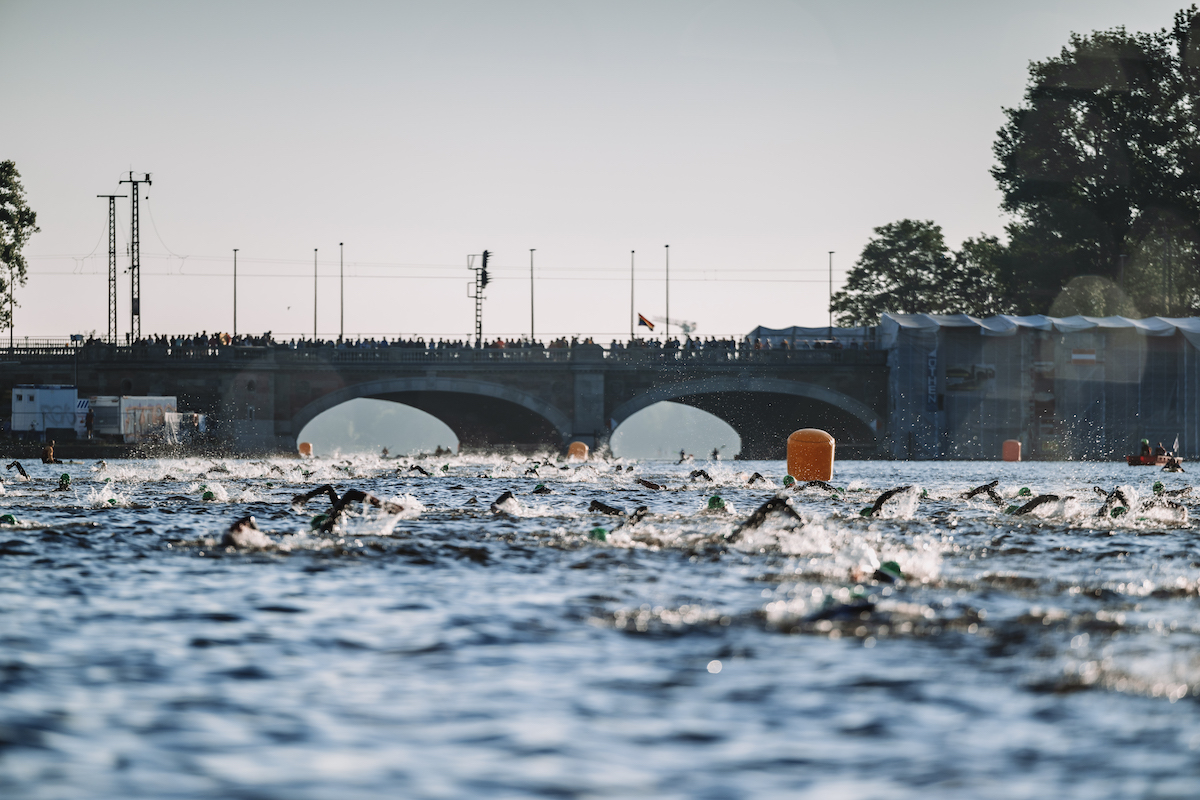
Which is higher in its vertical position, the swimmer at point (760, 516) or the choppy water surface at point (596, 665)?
the swimmer at point (760, 516)

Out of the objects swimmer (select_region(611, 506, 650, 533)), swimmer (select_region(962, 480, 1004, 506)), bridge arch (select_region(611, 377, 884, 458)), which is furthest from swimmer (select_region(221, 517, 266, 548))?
bridge arch (select_region(611, 377, 884, 458))

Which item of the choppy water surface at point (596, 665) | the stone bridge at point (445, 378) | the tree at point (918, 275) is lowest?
the choppy water surface at point (596, 665)

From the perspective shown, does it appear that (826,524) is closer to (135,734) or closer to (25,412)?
(135,734)

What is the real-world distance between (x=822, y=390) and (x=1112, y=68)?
83.4 ft

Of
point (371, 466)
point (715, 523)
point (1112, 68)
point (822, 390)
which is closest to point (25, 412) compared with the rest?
point (371, 466)

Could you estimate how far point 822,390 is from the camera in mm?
58375

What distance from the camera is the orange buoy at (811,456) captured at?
97.7 feet

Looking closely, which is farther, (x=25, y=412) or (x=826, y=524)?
(x=25, y=412)

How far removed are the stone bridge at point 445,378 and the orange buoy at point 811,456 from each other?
2585 centimetres

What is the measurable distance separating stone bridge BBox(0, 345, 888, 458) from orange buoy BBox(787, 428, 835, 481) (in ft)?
84.8

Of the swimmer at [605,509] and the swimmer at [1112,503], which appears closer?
the swimmer at [605,509]

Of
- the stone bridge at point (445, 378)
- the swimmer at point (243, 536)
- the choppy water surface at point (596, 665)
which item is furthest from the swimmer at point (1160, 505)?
the stone bridge at point (445, 378)

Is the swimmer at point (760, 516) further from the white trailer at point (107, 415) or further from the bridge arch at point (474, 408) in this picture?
the white trailer at point (107, 415)

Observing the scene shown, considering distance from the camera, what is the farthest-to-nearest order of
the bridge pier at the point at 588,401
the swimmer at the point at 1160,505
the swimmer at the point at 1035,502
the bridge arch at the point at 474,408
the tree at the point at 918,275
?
1. the tree at the point at 918,275
2. the bridge pier at the point at 588,401
3. the bridge arch at the point at 474,408
4. the swimmer at the point at 1160,505
5. the swimmer at the point at 1035,502
